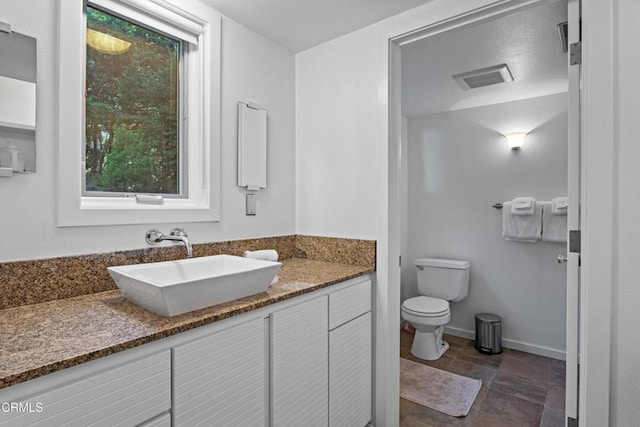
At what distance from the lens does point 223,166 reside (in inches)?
71.3

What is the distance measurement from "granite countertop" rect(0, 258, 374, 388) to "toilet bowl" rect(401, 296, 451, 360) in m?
1.61

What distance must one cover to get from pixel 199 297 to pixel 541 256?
2.91m

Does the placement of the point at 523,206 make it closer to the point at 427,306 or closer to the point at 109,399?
the point at 427,306

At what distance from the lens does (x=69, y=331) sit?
92 centimetres

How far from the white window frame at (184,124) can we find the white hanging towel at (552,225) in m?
2.62

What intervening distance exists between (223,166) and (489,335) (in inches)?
103

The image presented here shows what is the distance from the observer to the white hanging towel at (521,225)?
9.20ft

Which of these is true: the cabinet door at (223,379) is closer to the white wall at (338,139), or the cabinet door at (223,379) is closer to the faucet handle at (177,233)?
the faucet handle at (177,233)

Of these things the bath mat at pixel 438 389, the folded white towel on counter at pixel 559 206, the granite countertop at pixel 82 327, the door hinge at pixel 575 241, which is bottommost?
the bath mat at pixel 438 389

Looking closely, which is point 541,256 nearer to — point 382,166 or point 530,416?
point 530,416

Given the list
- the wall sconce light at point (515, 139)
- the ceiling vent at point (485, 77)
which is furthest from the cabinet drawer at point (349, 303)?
the wall sconce light at point (515, 139)

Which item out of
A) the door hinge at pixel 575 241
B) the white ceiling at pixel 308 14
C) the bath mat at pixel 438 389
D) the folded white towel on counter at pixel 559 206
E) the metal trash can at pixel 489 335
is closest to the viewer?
the door hinge at pixel 575 241

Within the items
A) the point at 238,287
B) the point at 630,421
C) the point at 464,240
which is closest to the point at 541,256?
the point at 464,240

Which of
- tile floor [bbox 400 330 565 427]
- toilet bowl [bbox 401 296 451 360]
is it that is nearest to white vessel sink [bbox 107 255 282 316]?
tile floor [bbox 400 330 565 427]
